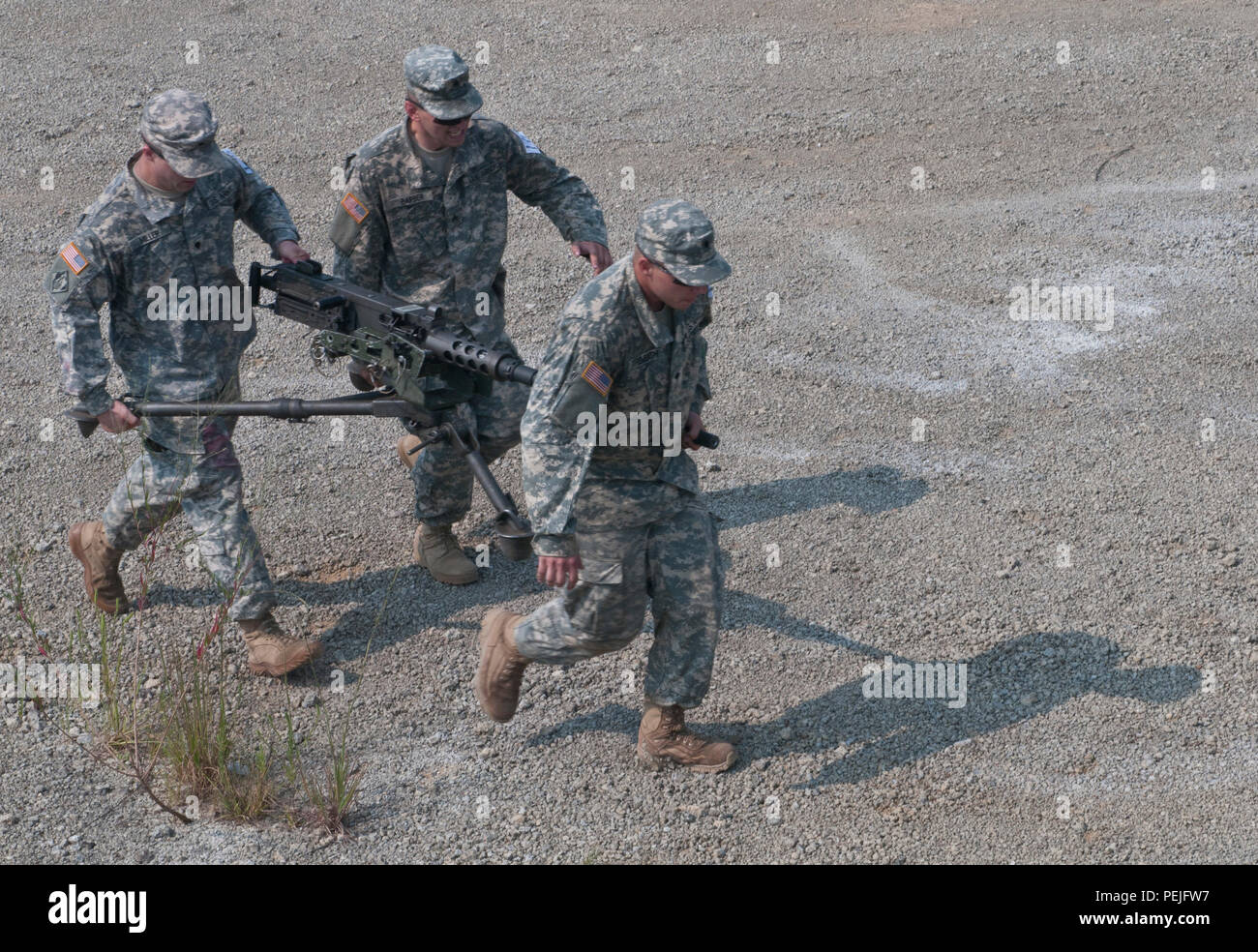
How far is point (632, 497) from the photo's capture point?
4.75m

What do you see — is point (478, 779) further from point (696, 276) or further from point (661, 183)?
point (661, 183)

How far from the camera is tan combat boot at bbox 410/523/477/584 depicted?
6.24m

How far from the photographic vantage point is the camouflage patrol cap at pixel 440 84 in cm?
542

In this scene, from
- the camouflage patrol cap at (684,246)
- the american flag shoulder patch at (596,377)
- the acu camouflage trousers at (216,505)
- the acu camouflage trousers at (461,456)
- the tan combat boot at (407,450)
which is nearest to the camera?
the camouflage patrol cap at (684,246)

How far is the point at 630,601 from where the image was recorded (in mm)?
4828

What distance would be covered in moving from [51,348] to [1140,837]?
657cm

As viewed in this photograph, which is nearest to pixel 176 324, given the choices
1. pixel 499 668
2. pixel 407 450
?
pixel 407 450

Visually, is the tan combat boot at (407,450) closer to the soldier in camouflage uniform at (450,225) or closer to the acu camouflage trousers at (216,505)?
the soldier in camouflage uniform at (450,225)

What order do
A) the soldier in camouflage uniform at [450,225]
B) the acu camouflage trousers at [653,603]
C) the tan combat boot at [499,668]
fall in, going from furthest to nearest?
1. the soldier in camouflage uniform at [450,225]
2. the tan combat boot at [499,668]
3. the acu camouflage trousers at [653,603]

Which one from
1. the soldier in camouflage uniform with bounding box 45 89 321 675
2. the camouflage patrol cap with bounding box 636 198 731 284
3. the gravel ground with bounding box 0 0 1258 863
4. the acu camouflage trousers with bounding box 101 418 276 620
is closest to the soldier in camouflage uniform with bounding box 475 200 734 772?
the camouflage patrol cap with bounding box 636 198 731 284

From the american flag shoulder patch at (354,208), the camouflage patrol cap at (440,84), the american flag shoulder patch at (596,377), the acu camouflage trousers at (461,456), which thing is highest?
the camouflage patrol cap at (440,84)

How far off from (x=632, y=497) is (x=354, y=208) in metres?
1.90

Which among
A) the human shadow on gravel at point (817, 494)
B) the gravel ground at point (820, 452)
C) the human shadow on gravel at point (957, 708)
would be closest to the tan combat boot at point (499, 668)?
the gravel ground at point (820, 452)

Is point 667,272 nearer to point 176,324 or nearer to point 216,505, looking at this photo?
point 176,324
